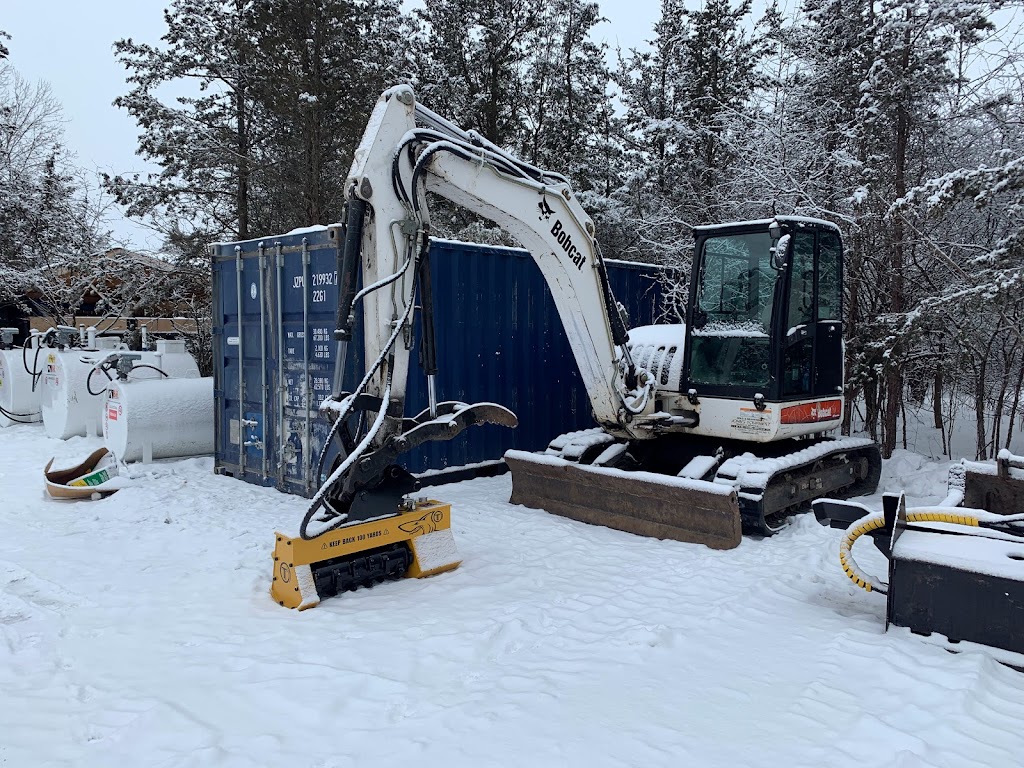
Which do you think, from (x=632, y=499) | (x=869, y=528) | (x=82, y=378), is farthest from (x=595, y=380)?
(x=82, y=378)

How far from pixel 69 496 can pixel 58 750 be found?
501 centimetres

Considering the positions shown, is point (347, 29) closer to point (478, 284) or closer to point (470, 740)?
point (478, 284)

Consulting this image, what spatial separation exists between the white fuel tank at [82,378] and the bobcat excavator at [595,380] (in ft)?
17.5

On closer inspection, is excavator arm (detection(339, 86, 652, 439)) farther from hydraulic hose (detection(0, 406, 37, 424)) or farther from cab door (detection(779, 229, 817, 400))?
hydraulic hose (detection(0, 406, 37, 424))

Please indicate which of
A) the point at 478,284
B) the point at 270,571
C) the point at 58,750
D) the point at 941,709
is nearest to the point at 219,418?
the point at 478,284

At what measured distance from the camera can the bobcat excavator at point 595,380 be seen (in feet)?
15.5

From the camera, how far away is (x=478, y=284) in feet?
26.5

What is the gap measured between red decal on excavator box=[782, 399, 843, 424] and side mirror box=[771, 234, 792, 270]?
3.94 ft

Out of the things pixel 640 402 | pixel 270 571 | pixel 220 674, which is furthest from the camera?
pixel 640 402

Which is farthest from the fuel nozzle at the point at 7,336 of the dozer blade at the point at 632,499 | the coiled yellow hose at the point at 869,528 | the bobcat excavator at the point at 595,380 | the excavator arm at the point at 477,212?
the coiled yellow hose at the point at 869,528

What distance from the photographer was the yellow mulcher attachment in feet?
14.3

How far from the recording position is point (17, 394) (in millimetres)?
12492

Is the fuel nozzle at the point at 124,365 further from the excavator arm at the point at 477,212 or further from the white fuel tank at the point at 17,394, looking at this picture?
the excavator arm at the point at 477,212

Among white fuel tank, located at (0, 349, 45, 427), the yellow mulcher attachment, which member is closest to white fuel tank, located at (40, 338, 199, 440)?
white fuel tank, located at (0, 349, 45, 427)
